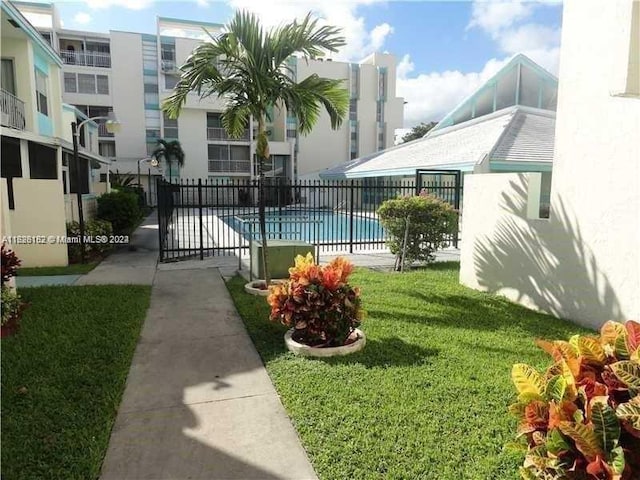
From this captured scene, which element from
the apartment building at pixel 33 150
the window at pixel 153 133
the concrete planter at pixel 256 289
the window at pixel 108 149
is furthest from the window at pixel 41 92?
the window at pixel 153 133

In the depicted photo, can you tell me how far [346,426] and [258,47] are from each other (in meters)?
5.44

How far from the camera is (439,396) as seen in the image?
12.5ft

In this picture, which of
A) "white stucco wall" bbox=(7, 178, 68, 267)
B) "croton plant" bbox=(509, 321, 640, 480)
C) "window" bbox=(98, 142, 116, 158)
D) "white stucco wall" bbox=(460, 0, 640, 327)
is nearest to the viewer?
"croton plant" bbox=(509, 321, 640, 480)

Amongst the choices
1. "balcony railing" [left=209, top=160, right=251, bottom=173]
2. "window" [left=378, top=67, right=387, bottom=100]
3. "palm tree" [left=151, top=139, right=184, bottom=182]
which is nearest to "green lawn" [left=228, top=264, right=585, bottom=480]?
"palm tree" [left=151, top=139, right=184, bottom=182]

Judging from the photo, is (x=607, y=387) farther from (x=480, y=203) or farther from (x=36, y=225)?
(x=36, y=225)

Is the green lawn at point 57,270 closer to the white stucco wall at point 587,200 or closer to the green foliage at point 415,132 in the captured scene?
the white stucco wall at point 587,200

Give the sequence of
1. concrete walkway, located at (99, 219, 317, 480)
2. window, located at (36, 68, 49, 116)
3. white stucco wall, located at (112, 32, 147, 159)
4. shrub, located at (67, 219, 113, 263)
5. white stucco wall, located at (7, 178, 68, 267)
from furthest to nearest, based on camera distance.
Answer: white stucco wall, located at (112, 32, 147, 159)
window, located at (36, 68, 49, 116)
shrub, located at (67, 219, 113, 263)
white stucco wall, located at (7, 178, 68, 267)
concrete walkway, located at (99, 219, 317, 480)

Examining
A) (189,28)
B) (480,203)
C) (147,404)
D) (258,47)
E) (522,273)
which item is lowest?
(147,404)

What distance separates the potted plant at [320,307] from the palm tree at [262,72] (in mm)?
2343

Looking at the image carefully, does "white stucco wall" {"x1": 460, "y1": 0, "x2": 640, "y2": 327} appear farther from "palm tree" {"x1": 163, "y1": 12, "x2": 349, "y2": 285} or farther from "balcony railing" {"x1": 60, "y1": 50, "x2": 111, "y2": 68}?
"balcony railing" {"x1": 60, "y1": 50, "x2": 111, "y2": 68}

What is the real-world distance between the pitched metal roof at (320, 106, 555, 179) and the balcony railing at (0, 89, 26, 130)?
49.3 feet

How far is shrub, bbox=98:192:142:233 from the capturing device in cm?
1454

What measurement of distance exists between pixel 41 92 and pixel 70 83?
25.8 meters

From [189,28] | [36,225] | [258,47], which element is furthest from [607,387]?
[189,28]
